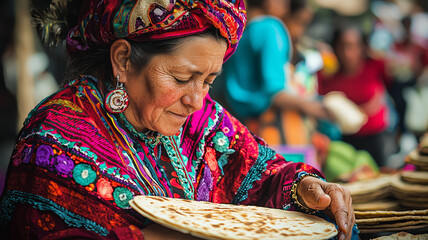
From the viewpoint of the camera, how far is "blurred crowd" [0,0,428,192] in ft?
14.8

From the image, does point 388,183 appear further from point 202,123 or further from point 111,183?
point 111,183

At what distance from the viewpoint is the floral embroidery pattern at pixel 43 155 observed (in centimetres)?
164

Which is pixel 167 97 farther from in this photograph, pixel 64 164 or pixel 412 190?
pixel 412 190

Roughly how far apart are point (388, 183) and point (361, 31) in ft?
13.0

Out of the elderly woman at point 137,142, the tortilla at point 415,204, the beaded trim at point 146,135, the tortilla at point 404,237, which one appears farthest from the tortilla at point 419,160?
the beaded trim at point 146,135

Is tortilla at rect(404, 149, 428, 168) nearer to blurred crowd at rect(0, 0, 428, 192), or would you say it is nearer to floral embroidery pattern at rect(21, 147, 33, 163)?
blurred crowd at rect(0, 0, 428, 192)

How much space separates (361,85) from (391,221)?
3903mm

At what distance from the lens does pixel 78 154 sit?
1.70 metres

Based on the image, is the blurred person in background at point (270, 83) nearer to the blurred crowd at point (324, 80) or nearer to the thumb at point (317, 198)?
the blurred crowd at point (324, 80)

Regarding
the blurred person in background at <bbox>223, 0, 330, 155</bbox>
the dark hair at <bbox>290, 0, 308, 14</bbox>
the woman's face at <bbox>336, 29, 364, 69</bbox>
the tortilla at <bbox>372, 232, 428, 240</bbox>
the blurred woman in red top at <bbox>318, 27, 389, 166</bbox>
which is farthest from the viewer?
the woman's face at <bbox>336, 29, 364, 69</bbox>

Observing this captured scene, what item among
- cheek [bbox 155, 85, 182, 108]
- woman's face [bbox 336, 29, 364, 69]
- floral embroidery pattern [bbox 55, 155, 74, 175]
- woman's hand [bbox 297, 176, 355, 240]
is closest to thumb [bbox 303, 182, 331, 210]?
woman's hand [bbox 297, 176, 355, 240]

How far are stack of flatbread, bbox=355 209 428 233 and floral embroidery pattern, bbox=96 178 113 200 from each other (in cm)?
119

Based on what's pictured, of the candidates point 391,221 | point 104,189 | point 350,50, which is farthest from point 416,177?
point 350,50

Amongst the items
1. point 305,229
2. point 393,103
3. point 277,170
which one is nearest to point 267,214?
point 305,229
